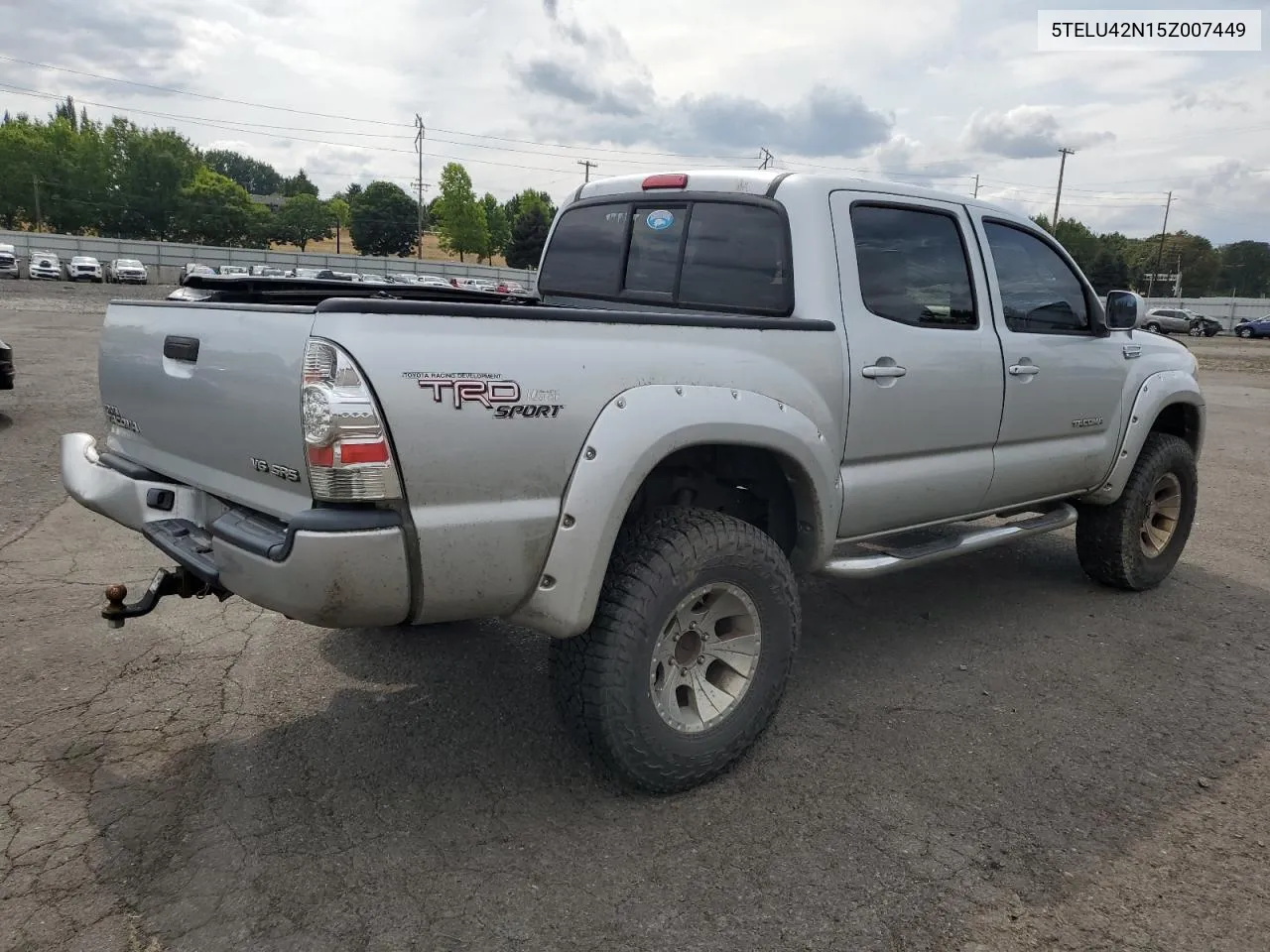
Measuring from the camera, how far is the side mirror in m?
4.69

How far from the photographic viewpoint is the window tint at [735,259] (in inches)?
140

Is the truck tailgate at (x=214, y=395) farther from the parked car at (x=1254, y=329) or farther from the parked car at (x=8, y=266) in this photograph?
the parked car at (x=1254, y=329)

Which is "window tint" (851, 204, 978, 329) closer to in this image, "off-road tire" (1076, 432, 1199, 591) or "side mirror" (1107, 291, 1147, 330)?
"side mirror" (1107, 291, 1147, 330)

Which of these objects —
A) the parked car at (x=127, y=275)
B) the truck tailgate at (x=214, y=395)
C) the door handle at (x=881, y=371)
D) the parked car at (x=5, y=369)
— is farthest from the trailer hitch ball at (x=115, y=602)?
the parked car at (x=127, y=275)

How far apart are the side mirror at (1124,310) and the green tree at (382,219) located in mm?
93496

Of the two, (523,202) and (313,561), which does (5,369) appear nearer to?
(313,561)

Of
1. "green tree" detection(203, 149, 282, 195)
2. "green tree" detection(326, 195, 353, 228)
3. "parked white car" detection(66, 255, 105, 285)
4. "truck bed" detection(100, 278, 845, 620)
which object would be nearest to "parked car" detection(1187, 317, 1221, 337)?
A: "truck bed" detection(100, 278, 845, 620)

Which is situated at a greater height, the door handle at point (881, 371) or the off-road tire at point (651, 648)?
the door handle at point (881, 371)

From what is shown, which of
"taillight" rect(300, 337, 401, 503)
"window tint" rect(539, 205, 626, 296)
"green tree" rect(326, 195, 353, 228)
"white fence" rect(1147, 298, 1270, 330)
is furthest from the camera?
"green tree" rect(326, 195, 353, 228)

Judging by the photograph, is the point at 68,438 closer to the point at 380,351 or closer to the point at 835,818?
the point at 380,351

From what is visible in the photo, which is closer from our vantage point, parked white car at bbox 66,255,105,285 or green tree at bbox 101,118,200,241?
parked white car at bbox 66,255,105,285

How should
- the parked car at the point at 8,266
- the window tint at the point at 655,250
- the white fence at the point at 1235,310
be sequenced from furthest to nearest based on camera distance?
1. the white fence at the point at 1235,310
2. the parked car at the point at 8,266
3. the window tint at the point at 655,250

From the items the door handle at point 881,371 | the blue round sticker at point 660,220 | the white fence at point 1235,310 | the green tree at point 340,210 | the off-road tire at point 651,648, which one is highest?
the green tree at point 340,210

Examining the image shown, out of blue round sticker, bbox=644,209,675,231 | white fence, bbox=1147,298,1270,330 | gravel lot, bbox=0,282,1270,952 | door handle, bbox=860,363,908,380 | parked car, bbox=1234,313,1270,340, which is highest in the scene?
white fence, bbox=1147,298,1270,330
